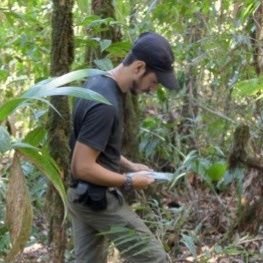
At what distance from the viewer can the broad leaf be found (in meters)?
1.48

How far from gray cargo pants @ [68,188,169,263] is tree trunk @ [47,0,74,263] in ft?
0.67

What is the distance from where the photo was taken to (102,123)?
2723mm

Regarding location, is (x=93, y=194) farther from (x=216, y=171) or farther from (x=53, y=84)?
(x=216, y=171)

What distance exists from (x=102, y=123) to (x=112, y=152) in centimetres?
27

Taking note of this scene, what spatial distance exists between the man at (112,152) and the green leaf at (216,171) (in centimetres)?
143

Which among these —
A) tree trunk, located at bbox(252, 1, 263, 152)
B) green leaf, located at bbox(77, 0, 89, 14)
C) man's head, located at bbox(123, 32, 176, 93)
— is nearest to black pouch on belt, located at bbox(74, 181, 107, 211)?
man's head, located at bbox(123, 32, 176, 93)

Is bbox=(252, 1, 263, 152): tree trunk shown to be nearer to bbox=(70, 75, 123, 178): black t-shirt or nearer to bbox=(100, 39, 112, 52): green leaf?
bbox=(100, 39, 112, 52): green leaf

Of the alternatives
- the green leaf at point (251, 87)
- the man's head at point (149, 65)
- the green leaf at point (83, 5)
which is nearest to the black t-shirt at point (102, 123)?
the man's head at point (149, 65)

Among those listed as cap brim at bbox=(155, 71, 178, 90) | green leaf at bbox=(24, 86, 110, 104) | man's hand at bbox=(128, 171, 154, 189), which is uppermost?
green leaf at bbox=(24, 86, 110, 104)

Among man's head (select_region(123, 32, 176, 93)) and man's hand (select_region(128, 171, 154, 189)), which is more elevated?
man's head (select_region(123, 32, 176, 93))

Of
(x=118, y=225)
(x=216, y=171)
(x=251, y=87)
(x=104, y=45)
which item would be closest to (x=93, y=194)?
(x=118, y=225)

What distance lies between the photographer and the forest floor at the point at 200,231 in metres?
4.13

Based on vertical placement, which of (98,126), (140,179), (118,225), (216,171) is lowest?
(216,171)

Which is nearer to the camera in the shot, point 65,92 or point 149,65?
point 65,92
